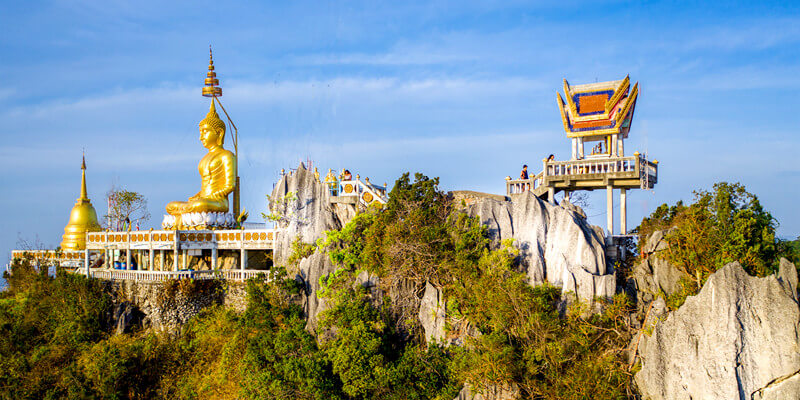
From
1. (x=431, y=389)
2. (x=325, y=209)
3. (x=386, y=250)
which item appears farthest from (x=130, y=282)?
(x=431, y=389)

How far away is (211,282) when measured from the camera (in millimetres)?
29125

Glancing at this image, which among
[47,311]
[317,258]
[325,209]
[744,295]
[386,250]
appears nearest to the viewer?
[744,295]

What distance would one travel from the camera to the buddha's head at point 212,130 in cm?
3566

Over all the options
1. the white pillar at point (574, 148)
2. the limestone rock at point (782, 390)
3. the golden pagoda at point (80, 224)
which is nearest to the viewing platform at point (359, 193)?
the white pillar at point (574, 148)

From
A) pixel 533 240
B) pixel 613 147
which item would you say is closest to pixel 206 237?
pixel 533 240

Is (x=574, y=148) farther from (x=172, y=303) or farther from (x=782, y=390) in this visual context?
(x=172, y=303)

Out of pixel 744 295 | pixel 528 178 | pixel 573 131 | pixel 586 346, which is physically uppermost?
pixel 573 131

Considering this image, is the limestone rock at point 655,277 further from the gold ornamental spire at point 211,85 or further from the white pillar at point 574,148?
the gold ornamental spire at point 211,85

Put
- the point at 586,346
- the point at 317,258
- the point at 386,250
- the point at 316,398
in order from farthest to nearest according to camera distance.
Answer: the point at 317,258 → the point at 386,250 → the point at 316,398 → the point at 586,346

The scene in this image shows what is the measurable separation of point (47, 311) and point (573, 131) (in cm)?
2602

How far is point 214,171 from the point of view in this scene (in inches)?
1383

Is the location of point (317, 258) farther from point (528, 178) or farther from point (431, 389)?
point (528, 178)

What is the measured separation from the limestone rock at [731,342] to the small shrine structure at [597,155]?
7.42 m

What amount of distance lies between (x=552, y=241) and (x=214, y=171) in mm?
20176
